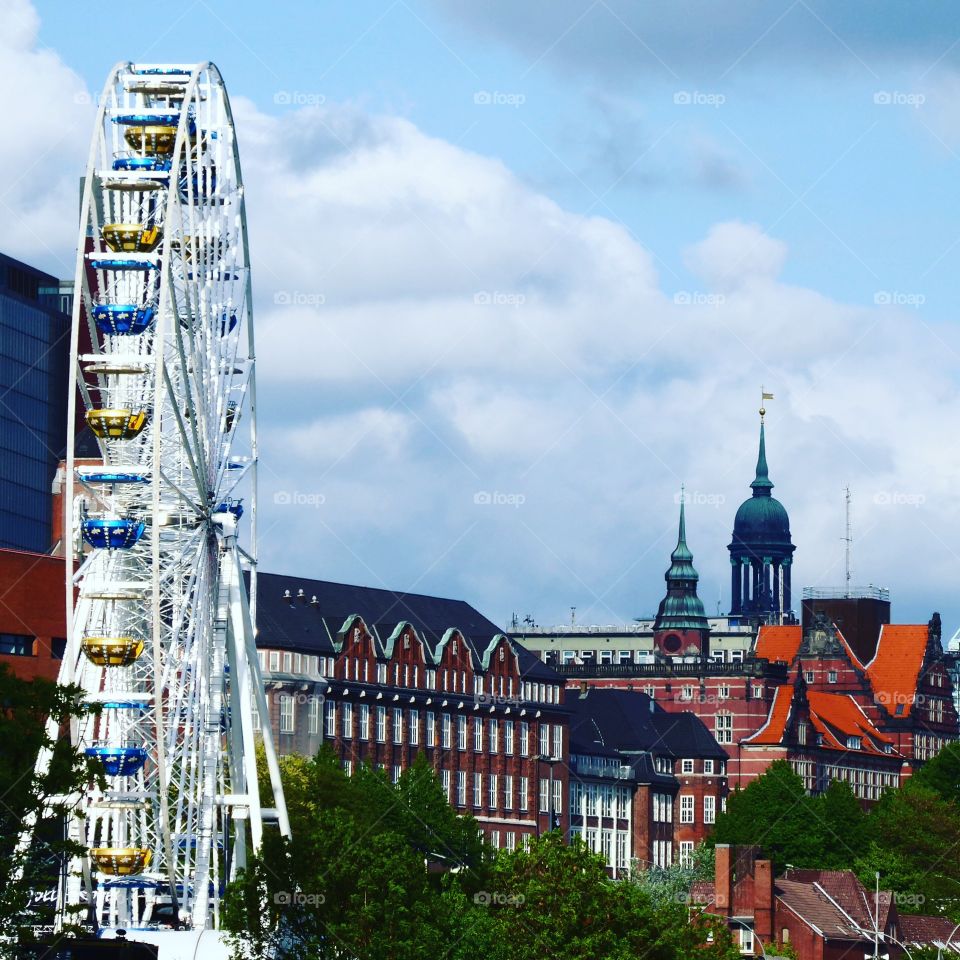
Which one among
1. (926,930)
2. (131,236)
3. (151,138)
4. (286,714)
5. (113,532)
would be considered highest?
(151,138)

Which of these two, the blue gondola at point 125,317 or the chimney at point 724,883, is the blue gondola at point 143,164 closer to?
the blue gondola at point 125,317

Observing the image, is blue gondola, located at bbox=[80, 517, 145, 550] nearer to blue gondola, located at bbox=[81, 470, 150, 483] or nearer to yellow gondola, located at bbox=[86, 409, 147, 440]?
blue gondola, located at bbox=[81, 470, 150, 483]

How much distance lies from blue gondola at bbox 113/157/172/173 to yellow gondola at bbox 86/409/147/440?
848 cm

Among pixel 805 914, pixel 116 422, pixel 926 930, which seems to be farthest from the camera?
pixel 926 930

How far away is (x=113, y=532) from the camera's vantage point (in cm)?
9781

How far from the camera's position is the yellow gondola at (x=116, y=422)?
98000mm

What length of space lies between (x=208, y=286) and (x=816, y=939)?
79.8 m

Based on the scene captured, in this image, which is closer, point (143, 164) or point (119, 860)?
point (119, 860)

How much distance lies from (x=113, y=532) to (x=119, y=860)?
10750mm

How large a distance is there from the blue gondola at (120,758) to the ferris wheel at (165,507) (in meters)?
0.07

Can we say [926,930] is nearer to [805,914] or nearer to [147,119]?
[805,914]

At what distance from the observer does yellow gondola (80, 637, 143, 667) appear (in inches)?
3839

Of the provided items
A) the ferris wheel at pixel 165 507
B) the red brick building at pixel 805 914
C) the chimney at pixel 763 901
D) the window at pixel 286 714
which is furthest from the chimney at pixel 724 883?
the ferris wheel at pixel 165 507

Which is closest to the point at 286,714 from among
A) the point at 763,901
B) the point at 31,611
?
the point at 763,901
